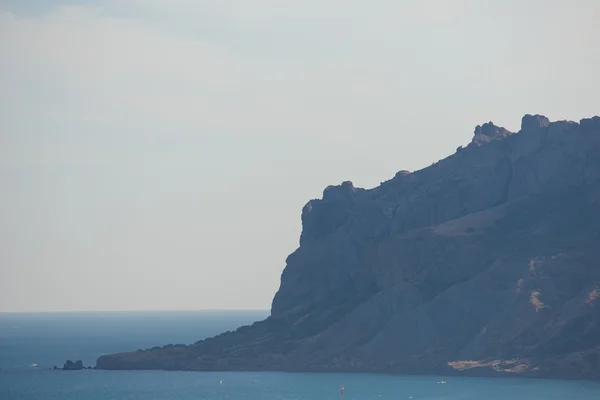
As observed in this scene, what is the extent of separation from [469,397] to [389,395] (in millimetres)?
14692

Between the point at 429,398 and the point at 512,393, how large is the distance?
15180 mm

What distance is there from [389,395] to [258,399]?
22676 millimetres

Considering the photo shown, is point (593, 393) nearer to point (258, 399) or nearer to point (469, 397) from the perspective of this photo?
point (469, 397)

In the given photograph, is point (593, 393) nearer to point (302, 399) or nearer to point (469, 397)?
point (469, 397)

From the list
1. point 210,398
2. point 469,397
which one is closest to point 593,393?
point 469,397

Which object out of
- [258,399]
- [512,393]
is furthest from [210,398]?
[512,393]

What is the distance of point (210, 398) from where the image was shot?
7859 inches

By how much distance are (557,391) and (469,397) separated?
54.9 ft

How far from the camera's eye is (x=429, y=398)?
→ 19188cm

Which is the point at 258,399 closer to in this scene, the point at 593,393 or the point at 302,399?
the point at 302,399

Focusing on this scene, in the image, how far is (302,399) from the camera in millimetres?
194375

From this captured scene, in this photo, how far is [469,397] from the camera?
192m

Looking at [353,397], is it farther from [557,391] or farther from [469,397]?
[557,391]

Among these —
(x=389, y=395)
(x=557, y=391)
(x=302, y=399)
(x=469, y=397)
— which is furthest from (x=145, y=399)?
(x=557, y=391)
